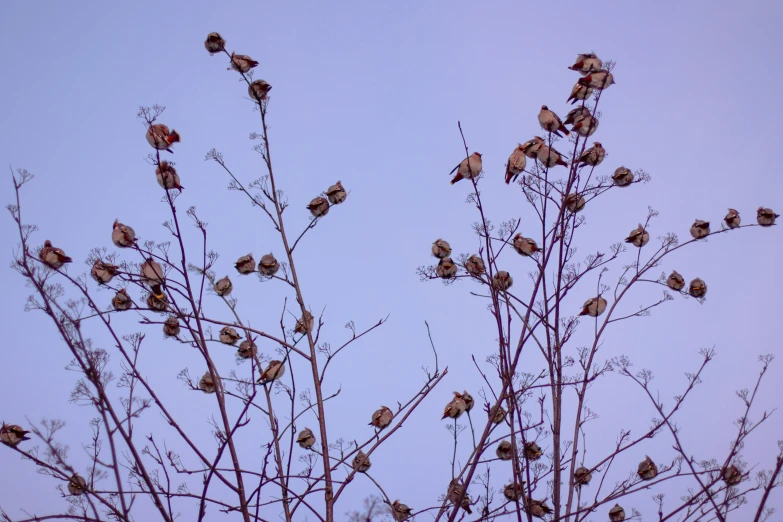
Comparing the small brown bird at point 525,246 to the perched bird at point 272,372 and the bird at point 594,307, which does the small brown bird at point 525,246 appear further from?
the perched bird at point 272,372

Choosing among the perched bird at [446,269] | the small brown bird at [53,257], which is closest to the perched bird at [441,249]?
the perched bird at [446,269]

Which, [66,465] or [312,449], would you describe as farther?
[312,449]

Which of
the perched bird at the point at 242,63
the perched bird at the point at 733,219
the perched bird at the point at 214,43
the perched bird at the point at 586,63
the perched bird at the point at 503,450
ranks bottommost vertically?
the perched bird at the point at 503,450

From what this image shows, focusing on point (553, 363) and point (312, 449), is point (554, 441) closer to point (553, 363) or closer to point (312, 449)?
point (553, 363)

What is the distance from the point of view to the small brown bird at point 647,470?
3602 mm

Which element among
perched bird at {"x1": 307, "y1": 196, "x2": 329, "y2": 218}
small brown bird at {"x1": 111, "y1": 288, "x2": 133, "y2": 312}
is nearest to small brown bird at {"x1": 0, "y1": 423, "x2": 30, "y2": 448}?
small brown bird at {"x1": 111, "y1": 288, "x2": 133, "y2": 312}

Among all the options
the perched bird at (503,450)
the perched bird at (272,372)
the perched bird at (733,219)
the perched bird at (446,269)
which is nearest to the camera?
the perched bird at (272,372)

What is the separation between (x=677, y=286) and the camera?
162 inches

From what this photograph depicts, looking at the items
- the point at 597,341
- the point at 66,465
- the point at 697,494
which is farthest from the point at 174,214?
the point at 697,494

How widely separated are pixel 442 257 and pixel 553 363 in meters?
Answer: 0.80

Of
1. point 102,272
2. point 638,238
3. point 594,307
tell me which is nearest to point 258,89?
point 102,272

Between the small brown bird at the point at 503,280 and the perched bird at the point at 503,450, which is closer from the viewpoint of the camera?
the small brown bird at the point at 503,280

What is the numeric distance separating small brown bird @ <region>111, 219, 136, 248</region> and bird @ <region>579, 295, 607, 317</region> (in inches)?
94.5

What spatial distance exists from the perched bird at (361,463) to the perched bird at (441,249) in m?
1.12
